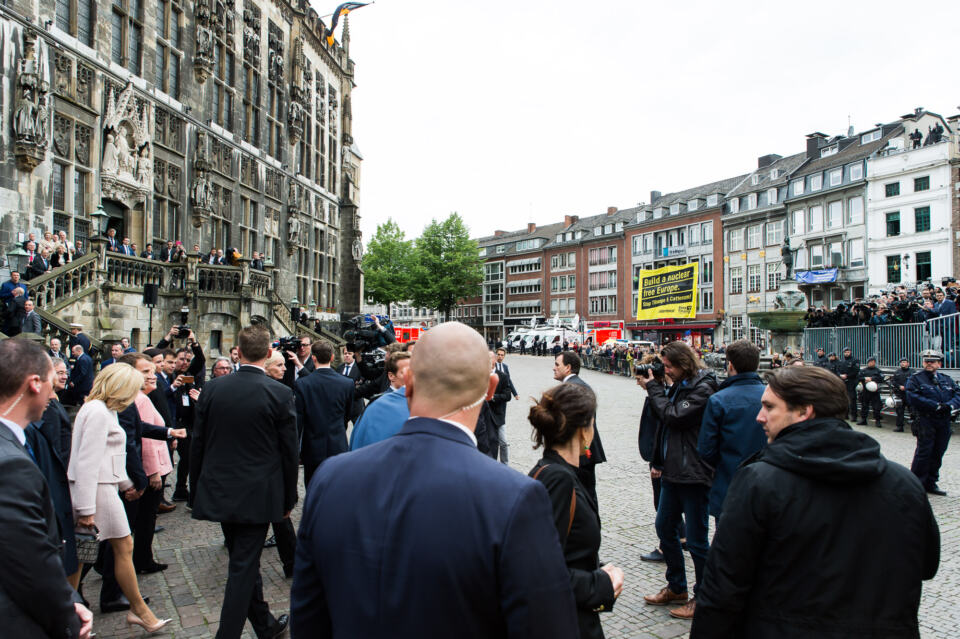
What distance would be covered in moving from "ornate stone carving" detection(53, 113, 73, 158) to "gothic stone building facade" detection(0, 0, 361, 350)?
0.03m

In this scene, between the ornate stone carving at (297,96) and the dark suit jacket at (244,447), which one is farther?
the ornate stone carving at (297,96)

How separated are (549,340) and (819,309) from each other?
3105 cm

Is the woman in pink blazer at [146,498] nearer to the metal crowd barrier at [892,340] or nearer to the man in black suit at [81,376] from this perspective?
the man in black suit at [81,376]

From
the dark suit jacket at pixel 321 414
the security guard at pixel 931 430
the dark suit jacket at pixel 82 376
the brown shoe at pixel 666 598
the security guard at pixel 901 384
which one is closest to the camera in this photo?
the brown shoe at pixel 666 598

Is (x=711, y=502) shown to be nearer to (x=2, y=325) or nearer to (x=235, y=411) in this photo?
(x=235, y=411)

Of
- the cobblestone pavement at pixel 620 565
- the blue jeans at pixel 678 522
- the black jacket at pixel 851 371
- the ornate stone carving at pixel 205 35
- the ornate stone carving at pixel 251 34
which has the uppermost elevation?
the ornate stone carving at pixel 251 34

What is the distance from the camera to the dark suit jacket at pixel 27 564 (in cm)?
183

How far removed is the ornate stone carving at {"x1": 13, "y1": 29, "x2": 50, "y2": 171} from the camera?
12.4 meters

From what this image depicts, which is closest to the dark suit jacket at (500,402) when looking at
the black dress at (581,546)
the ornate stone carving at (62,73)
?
the black dress at (581,546)

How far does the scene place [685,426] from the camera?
4.49 meters

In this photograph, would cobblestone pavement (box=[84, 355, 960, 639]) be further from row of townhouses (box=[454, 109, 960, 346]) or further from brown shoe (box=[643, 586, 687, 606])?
row of townhouses (box=[454, 109, 960, 346])

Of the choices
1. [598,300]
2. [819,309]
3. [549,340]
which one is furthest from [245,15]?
[598,300]

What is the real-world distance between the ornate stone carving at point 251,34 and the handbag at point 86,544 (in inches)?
930

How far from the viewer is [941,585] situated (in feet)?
15.8
